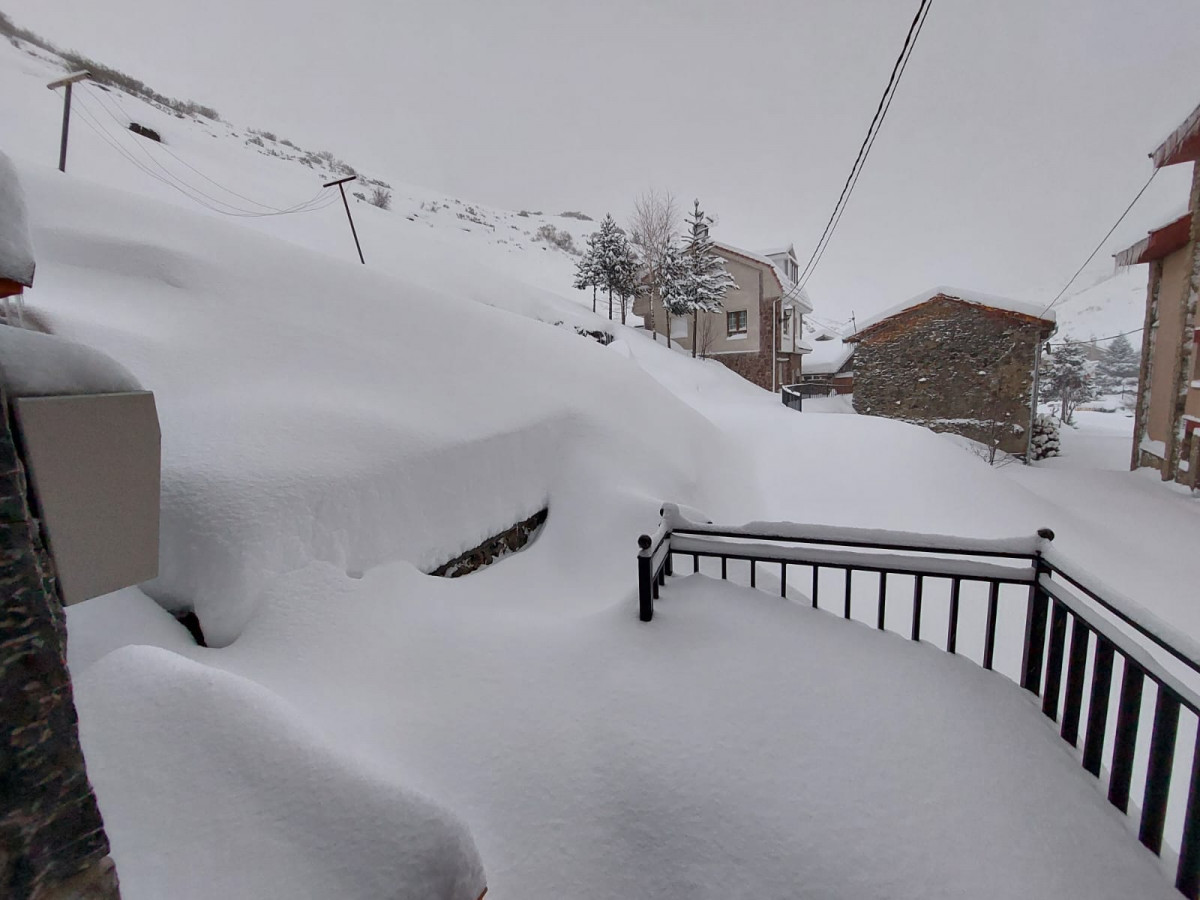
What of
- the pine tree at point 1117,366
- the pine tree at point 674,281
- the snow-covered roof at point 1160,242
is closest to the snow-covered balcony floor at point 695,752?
the snow-covered roof at point 1160,242

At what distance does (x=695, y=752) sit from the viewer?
6.39 feet

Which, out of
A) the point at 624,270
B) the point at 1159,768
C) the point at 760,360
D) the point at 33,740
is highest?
the point at 624,270

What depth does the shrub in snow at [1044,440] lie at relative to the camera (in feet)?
45.2

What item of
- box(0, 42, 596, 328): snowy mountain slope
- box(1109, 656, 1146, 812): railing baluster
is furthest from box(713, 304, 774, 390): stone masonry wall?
box(1109, 656, 1146, 812): railing baluster

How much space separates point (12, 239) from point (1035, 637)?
3.69 metres

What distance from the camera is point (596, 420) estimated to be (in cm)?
554

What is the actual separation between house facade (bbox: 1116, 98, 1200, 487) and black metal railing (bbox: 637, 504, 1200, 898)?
29.4ft

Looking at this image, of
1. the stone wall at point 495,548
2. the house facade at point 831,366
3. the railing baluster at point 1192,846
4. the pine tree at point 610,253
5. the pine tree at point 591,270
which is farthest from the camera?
the house facade at point 831,366

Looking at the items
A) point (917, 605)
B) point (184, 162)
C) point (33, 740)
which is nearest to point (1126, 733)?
point (917, 605)

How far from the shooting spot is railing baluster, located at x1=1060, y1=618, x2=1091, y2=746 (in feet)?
6.66

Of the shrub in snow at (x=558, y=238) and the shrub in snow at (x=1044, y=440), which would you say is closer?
the shrub in snow at (x=1044, y=440)

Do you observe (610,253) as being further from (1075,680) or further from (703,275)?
(1075,680)

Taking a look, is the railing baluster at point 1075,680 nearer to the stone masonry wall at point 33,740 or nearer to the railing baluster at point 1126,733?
the railing baluster at point 1126,733

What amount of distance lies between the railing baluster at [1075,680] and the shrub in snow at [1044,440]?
1500 centimetres
